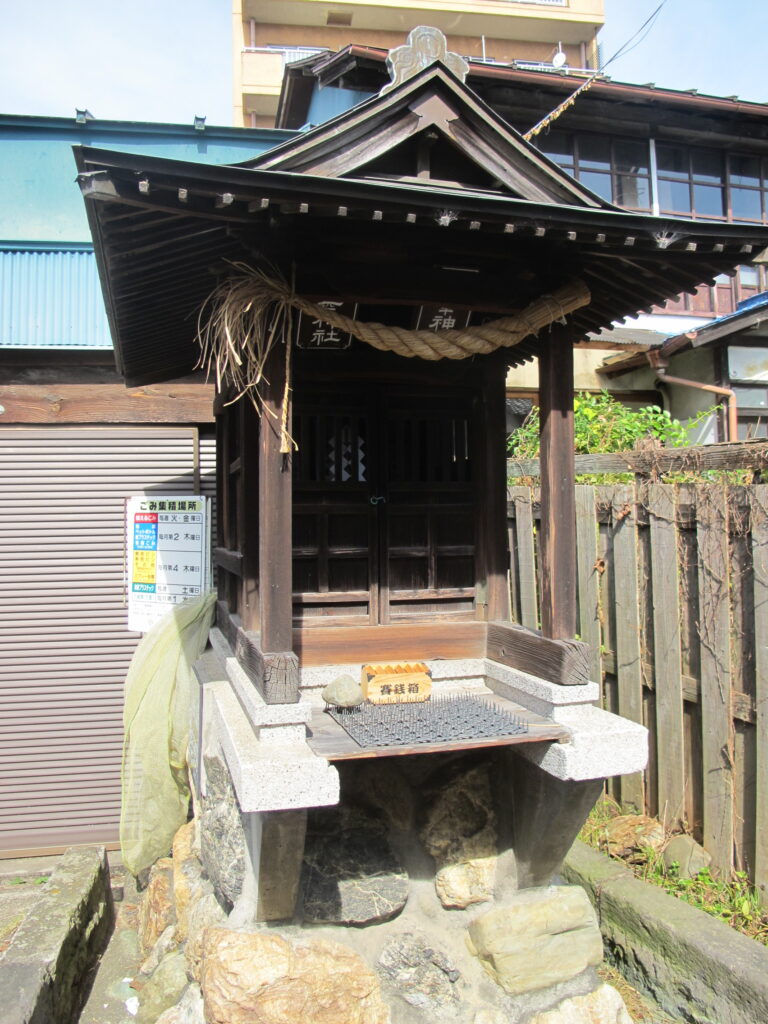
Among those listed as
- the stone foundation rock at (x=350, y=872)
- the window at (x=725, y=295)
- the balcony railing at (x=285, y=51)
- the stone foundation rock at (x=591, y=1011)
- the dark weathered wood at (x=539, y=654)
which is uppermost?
the balcony railing at (x=285, y=51)

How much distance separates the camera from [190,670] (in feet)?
21.8

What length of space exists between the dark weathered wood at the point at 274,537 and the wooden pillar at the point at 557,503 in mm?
1558

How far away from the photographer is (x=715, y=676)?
4.91 m

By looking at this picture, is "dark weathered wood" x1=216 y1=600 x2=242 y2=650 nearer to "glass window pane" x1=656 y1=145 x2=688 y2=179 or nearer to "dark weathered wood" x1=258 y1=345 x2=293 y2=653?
"dark weathered wood" x1=258 y1=345 x2=293 y2=653

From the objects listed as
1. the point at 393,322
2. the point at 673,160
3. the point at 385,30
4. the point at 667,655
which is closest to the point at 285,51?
the point at 385,30

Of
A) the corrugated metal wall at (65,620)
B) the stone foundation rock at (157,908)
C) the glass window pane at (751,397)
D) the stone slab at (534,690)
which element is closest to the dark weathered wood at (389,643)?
the stone slab at (534,690)

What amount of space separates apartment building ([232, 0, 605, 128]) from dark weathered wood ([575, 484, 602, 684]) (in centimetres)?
2271

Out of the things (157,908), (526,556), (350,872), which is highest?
(526,556)

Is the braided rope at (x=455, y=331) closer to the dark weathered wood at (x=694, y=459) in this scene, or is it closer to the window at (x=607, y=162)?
the dark weathered wood at (x=694, y=459)

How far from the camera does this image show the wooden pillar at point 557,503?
4.31m

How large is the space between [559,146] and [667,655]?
1103 centimetres

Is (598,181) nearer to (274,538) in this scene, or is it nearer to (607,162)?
(607,162)

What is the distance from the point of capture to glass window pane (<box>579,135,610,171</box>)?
13305 millimetres

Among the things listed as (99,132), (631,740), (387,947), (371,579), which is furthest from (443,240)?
(99,132)
